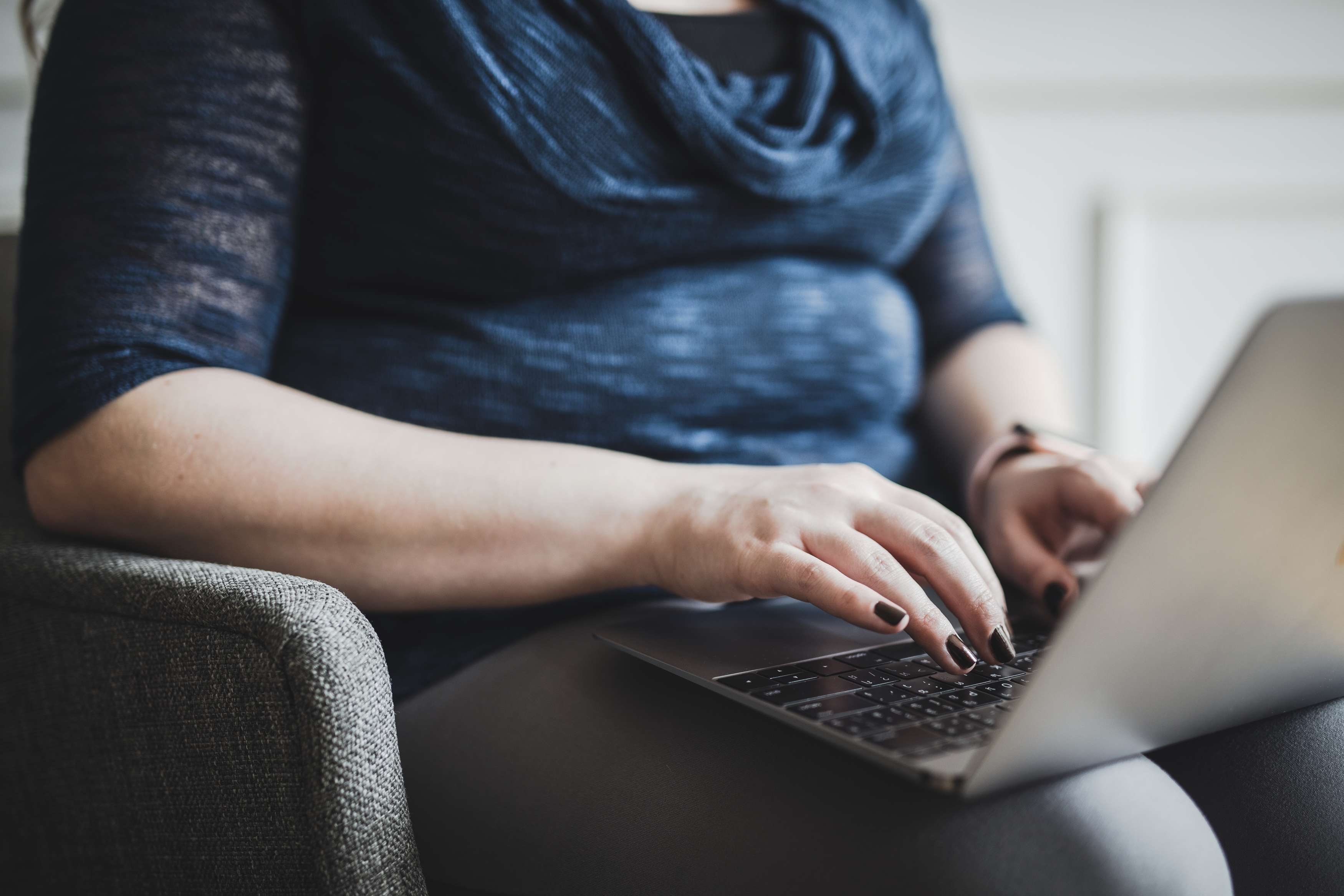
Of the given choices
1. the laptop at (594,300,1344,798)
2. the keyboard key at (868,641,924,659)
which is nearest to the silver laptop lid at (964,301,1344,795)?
the laptop at (594,300,1344,798)

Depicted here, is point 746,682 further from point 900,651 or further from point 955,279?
point 955,279

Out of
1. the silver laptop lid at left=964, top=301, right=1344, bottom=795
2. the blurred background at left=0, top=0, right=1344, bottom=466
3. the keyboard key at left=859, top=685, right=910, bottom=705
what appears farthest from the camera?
the blurred background at left=0, top=0, right=1344, bottom=466

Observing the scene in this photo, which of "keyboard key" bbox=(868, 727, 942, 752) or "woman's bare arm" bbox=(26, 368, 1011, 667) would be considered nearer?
"keyboard key" bbox=(868, 727, 942, 752)

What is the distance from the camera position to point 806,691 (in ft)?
1.25

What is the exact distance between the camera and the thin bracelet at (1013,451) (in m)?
0.62

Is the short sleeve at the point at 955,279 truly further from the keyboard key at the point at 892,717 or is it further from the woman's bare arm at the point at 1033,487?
the keyboard key at the point at 892,717

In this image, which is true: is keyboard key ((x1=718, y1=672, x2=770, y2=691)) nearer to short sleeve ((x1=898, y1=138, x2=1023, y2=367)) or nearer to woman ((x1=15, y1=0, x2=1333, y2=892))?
woman ((x1=15, y1=0, x2=1333, y2=892))

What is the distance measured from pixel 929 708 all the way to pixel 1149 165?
154cm

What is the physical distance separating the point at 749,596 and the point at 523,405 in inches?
8.4

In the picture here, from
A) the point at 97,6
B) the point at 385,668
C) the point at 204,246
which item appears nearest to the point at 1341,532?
the point at 385,668

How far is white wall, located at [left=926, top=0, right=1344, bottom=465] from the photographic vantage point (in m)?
1.54

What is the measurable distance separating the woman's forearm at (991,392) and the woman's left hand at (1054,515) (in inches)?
5.3

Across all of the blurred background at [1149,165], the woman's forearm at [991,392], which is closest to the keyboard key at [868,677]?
the woman's forearm at [991,392]

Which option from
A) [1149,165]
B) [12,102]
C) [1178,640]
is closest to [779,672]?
[1178,640]
